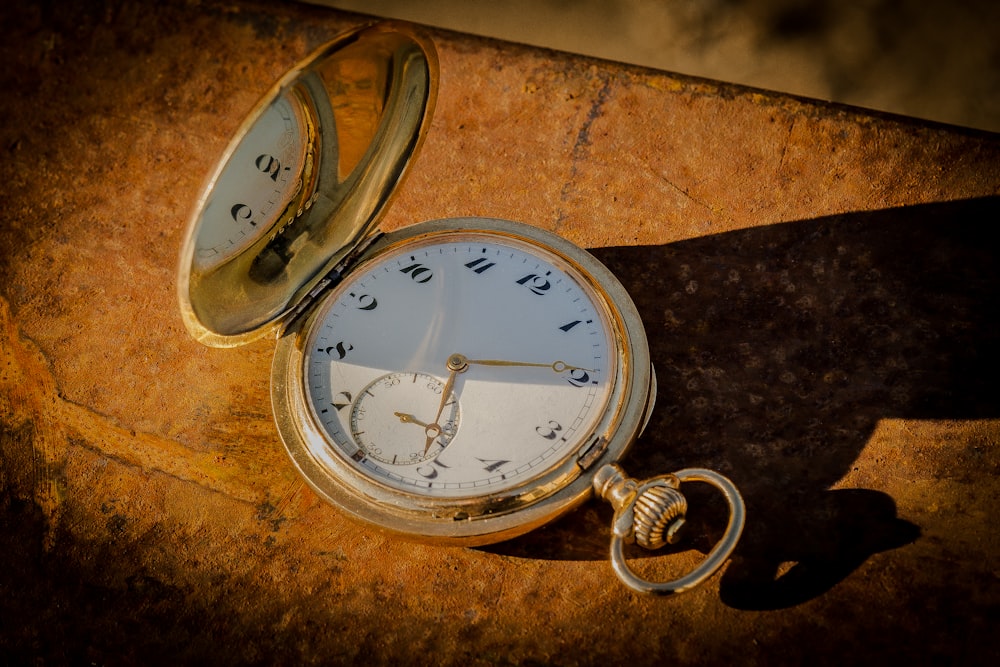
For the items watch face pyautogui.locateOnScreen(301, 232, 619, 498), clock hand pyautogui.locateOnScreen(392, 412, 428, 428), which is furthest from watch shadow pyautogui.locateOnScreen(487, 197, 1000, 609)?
clock hand pyautogui.locateOnScreen(392, 412, 428, 428)

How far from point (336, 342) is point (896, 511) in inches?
58.7

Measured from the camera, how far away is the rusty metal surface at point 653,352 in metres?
2.04

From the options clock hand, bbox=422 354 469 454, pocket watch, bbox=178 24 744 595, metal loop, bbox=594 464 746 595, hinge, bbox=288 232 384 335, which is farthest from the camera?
hinge, bbox=288 232 384 335

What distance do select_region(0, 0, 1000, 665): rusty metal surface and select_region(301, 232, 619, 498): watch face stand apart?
0.29 metres

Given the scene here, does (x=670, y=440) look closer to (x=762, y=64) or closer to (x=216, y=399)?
(x=216, y=399)

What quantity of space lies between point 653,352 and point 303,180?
1062 millimetres

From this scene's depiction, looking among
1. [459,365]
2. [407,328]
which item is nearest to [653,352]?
[459,365]

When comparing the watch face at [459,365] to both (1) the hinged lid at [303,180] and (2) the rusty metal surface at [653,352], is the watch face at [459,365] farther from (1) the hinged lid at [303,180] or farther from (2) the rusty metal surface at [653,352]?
(2) the rusty metal surface at [653,352]

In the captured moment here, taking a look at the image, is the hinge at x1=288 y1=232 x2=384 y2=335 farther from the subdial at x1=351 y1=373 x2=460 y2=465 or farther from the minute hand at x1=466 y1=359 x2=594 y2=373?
the minute hand at x1=466 y1=359 x2=594 y2=373

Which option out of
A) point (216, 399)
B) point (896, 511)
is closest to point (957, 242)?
point (896, 511)

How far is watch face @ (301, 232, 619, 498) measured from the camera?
6.53ft

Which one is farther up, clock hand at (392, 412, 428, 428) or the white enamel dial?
the white enamel dial

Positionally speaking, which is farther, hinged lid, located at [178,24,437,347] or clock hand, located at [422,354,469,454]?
clock hand, located at [422,354,469,454]

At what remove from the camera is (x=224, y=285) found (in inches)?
80.3
